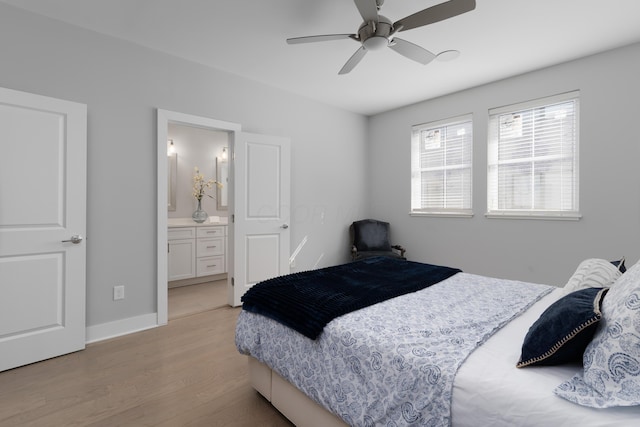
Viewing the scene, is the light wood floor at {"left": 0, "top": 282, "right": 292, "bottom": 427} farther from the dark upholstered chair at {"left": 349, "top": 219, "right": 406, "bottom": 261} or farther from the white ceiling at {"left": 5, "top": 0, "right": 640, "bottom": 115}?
the white ceiling at {"left": 5, "top": 0, "right": 640, "bottom": 115}

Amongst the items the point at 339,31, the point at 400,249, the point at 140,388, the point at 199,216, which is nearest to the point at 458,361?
the point at 140,388

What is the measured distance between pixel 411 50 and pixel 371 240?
9.29 ft

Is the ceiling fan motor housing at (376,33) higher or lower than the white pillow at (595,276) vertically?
higher

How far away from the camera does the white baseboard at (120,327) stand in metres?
2.71

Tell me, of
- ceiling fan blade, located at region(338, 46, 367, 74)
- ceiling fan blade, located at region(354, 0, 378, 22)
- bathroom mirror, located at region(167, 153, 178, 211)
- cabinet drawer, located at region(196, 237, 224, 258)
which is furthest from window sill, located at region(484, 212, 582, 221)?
bathroom mirror, located at region(167, 153, 178, 211)

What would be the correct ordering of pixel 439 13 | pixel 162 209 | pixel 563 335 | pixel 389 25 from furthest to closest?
pixel 162 209
pixel 389 25
pixel 439 13
pixel 563 335

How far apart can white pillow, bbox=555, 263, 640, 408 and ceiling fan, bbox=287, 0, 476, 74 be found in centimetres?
175

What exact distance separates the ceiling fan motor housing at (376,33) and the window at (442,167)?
2.32 metres

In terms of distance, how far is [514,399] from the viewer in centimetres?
93

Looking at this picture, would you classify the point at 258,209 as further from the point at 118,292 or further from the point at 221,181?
the point at 221,181

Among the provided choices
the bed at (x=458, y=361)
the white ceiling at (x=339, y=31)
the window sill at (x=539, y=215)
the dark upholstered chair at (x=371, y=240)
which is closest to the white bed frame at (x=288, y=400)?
the bed at (x=458, y=361)

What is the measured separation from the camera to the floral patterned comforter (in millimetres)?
1085

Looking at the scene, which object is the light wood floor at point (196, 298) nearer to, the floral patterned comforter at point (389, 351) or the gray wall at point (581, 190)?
the floral patterned comforter at point (389, 351)

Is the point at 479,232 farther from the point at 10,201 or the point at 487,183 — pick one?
the point at 10,201
